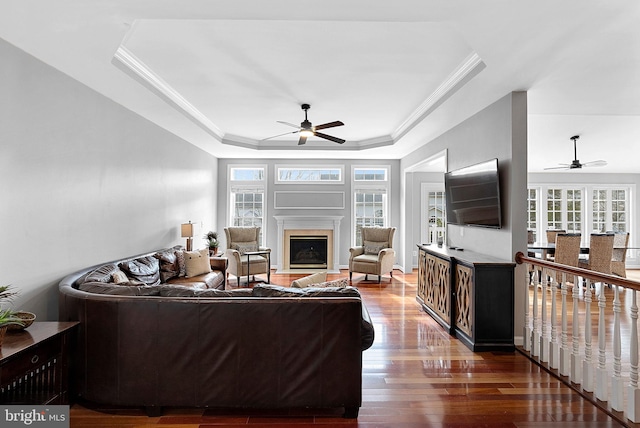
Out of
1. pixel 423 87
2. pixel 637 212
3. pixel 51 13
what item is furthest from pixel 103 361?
pixel 637 212

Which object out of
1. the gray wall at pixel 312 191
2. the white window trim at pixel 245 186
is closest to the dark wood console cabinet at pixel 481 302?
the gray wall at pixel 312 191

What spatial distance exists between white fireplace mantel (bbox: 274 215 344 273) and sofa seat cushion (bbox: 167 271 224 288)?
8.64 ft

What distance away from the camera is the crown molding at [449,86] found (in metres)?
3.15

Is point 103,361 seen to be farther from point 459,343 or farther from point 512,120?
point 512,120

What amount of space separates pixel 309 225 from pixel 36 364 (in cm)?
596

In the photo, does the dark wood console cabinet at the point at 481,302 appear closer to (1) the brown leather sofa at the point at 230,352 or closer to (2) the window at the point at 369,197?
(1) the brown leather sofa at the point at 230,352

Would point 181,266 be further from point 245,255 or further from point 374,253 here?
point 374,253

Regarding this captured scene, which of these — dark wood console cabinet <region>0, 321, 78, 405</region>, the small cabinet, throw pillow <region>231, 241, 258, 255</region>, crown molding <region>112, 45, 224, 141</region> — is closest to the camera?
dark wood console cabinet <region>0, 321, 78, 405</region>

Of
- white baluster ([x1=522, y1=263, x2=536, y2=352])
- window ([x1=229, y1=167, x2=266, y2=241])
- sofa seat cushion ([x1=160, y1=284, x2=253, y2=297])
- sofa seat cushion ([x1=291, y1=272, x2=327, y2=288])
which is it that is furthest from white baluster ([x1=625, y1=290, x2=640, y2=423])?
window ([x1=229, y1=167, x2=266, y2=241])

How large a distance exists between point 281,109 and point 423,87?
79.4 inches

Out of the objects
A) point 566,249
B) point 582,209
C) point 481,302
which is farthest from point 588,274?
point 582,209

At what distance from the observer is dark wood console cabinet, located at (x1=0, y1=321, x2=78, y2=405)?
193cm

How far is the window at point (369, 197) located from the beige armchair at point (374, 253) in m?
0.82

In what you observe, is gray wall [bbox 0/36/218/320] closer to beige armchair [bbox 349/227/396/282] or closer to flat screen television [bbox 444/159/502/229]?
beige armchair [bbox 349/227/396/282]
